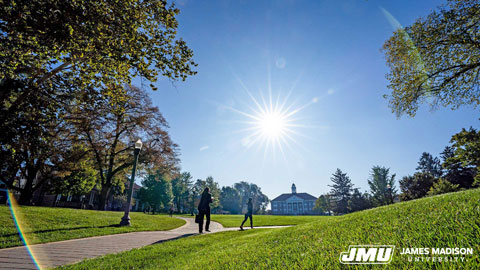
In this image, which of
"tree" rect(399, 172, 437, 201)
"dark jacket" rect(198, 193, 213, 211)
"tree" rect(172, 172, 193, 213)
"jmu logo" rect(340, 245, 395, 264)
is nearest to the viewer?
"jmu logo" rect(340, 245, 395, 264)

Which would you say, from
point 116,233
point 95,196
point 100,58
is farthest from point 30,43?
point 95,196

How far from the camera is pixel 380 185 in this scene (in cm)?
4272

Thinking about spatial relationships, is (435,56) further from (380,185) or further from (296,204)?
(296,204)

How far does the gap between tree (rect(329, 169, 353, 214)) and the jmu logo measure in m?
60.9

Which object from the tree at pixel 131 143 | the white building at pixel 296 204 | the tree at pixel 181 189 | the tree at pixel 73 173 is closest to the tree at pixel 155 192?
the tree at pixel 181 189

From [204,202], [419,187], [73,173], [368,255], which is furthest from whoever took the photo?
[419,187]

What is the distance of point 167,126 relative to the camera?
24984mm

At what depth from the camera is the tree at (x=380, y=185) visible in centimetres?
4178

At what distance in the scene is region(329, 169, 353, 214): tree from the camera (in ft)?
179

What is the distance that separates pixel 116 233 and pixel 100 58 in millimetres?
7595

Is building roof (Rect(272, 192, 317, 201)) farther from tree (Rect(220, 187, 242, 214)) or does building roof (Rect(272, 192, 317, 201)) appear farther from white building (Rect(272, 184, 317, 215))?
tree (Rect(220, 187, 242, 214))

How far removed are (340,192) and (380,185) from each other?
50.0 ft

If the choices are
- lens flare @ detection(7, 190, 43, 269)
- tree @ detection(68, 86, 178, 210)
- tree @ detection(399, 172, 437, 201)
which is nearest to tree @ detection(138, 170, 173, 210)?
tree @ detection(68, 86, 178, 210)

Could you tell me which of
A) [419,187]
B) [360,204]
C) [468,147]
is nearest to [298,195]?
[360,204]
